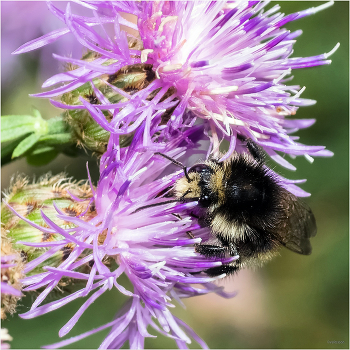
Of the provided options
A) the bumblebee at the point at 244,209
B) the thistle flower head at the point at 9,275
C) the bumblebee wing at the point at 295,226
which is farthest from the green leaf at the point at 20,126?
the bumblebee wing at the point at 295,226

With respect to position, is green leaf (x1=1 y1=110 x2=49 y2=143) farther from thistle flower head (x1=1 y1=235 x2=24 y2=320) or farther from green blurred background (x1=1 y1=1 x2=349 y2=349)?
green blurred background (x1=1 y1=1 x2=349 y2=349)

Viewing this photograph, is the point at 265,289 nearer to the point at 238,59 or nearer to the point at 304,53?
the point at 304,53

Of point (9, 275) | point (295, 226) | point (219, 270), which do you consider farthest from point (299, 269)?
point (9, 275)

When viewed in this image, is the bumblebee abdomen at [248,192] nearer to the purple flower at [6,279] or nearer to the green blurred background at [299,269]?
the purple flower at [6,279]

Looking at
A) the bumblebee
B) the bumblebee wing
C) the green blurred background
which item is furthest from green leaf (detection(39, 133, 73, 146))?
the green blurred background

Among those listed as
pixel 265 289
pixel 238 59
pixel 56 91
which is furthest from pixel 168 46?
pixel 265 289

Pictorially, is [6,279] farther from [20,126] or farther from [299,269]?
[299,269]

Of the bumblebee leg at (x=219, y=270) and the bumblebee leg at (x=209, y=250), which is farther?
the bumblebee leg at (x=219, y=270)
